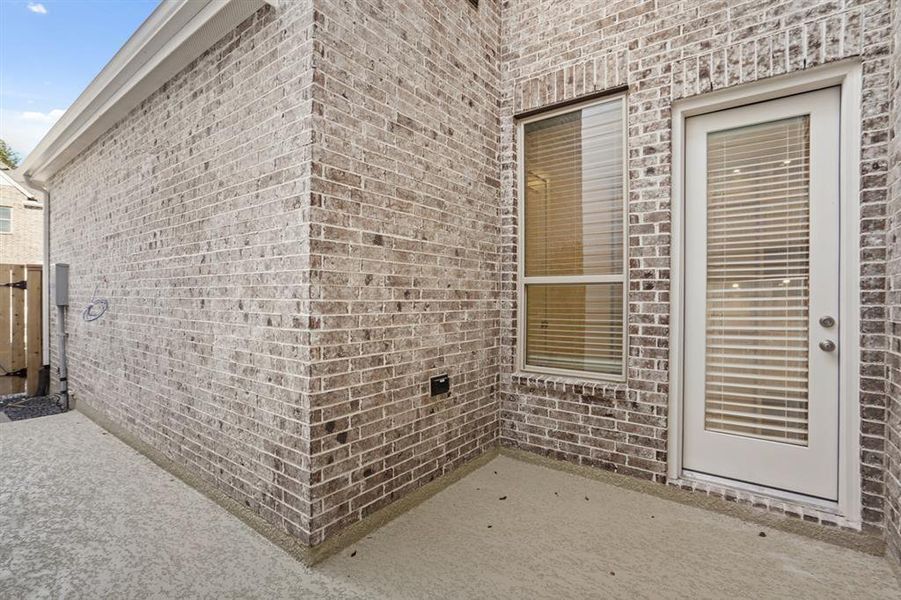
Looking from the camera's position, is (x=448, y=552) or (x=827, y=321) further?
(x=827, y=321)

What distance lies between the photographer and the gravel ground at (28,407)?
184 inches

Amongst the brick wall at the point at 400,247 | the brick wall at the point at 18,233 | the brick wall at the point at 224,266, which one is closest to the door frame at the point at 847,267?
the brick wall at the point at 400,247

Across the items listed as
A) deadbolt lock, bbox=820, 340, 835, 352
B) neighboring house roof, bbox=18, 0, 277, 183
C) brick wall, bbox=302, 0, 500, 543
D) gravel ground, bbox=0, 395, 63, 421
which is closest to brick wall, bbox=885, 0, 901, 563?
deadbolt lock, bbox=820, 340, 835, 352

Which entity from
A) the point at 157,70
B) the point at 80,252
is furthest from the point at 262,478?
the point at 80,252

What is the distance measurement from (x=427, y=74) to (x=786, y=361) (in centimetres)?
277

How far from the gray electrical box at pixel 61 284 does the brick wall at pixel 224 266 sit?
149cm

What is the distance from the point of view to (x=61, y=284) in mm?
4734

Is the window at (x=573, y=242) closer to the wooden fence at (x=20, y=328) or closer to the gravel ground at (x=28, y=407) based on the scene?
the gravel ground at (x=28, y=407)

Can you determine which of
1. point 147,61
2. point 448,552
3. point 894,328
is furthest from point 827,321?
point 147,61

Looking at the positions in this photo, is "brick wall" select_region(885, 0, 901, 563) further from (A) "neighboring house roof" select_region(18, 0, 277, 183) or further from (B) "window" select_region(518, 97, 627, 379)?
(A) "neighboring house roof" select_region(18, 0, 277, 183)

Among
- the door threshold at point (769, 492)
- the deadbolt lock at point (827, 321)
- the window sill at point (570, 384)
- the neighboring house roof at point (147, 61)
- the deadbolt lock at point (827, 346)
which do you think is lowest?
the door threshold at point (769, 492)

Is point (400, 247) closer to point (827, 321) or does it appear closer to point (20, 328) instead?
point (827, 321)

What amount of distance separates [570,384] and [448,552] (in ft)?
4.57

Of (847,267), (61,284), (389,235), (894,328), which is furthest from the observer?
(61,284)
